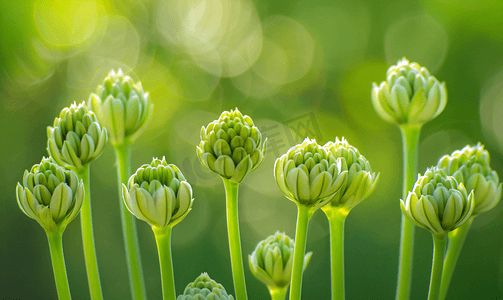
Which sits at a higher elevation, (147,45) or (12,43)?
(147,45)

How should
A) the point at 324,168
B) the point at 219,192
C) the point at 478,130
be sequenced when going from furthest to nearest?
the point at 219,192, the point at 478,130, the point at 324,168

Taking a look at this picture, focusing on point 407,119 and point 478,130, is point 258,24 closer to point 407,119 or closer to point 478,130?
point 478,130

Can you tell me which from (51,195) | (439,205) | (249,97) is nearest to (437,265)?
(439,205)

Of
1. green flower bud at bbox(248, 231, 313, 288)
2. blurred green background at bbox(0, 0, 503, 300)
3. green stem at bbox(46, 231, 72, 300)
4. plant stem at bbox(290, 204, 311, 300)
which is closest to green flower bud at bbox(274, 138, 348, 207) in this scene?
plant stem at bbox(290, 204, 311, 300)

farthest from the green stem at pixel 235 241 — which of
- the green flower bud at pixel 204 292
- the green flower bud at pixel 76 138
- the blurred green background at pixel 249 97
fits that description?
the blurred green background at pixel 249 97

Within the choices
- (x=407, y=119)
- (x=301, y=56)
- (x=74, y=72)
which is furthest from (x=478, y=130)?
(x=74, y=72)

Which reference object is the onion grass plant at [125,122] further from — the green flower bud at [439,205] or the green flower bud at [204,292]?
the green flower bud at [439,205]

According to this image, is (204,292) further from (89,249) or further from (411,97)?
(411,97)
